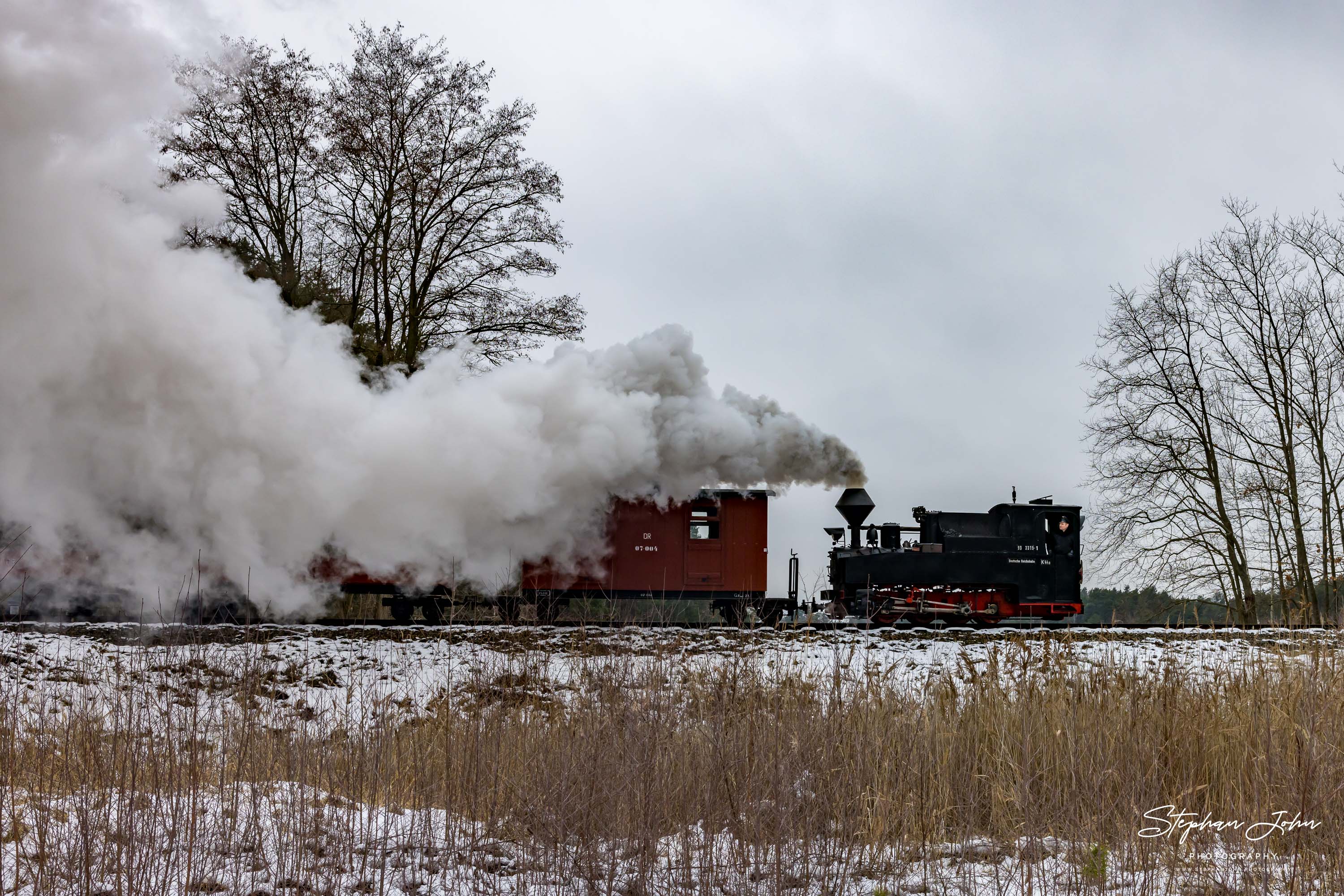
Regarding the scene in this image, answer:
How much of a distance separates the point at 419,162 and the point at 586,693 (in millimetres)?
20237

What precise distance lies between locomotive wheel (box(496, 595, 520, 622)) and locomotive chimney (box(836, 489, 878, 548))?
7209 millimetres

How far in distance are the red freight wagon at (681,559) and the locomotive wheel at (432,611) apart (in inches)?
53.0

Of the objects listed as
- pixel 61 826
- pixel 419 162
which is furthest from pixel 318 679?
pixel 419 162

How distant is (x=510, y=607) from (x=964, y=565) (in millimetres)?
9160

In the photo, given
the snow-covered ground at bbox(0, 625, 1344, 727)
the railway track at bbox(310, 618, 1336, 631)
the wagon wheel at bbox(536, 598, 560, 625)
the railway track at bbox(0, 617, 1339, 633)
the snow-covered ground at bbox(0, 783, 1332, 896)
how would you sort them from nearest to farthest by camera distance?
the snow-covered ground at bbox(0, 783, 1332, 896) → the snow-covered ground at bbox(0, 625, 1344, 727) → the railway track at bbox(0, 617, 1339, 633) → the railway track at bbox(310, 618, 1336, 631) → the wagon wheel at bbox(536, 598, 560, 625)

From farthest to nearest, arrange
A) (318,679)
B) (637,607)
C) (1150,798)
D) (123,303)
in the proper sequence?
(637,607) < (123,303) < (318,679) < (1150,798)

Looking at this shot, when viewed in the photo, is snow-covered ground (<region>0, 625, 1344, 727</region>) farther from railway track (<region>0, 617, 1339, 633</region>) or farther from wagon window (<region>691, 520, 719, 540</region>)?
wagon window (<region>691, 520, 719, 540</region>)

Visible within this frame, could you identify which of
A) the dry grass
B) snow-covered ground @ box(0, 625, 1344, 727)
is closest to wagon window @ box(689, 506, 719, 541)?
snow-covered ground @ box(0, 625, 1344, 727)

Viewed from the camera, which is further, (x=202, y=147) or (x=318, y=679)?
(x=202, y=147)

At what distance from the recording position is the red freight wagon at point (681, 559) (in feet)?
58.9

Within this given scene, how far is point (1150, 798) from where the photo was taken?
5.76 m

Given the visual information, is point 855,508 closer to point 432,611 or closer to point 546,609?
point 546,609

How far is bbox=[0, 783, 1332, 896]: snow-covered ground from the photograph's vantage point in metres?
4.53

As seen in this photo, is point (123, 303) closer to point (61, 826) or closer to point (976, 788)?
point (61, 826)
